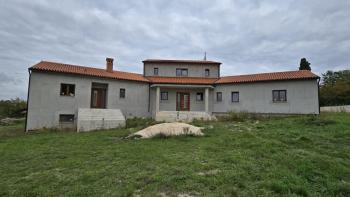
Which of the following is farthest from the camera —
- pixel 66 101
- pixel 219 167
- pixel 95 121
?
pixel 66 101

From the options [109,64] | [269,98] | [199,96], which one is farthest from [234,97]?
[109,64]

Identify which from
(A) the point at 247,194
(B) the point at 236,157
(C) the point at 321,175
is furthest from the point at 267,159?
(A) the point at 247,194

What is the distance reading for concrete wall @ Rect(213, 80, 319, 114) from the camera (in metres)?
16.8

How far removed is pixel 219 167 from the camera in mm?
5000

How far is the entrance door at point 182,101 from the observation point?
2180 centimetres

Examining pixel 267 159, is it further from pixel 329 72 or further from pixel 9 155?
pixel 329 72

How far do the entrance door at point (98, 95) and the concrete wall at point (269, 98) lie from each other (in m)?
10.8

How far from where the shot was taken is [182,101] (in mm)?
21922

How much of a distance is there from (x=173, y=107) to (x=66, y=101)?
988 centimetres

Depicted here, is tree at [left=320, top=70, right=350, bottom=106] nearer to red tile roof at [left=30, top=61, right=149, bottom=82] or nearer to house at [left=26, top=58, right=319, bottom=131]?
house at [left=26, top=58, right=319, bottom=131]

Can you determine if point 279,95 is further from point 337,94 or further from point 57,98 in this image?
point 337,94

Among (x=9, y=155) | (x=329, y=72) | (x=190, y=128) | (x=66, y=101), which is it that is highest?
(x=329, y=72)

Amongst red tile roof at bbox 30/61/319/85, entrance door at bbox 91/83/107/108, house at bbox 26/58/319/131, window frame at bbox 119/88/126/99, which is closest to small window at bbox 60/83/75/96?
house at bbox 26/58/319/131

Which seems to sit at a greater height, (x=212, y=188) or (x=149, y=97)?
(x=149, y=97)
